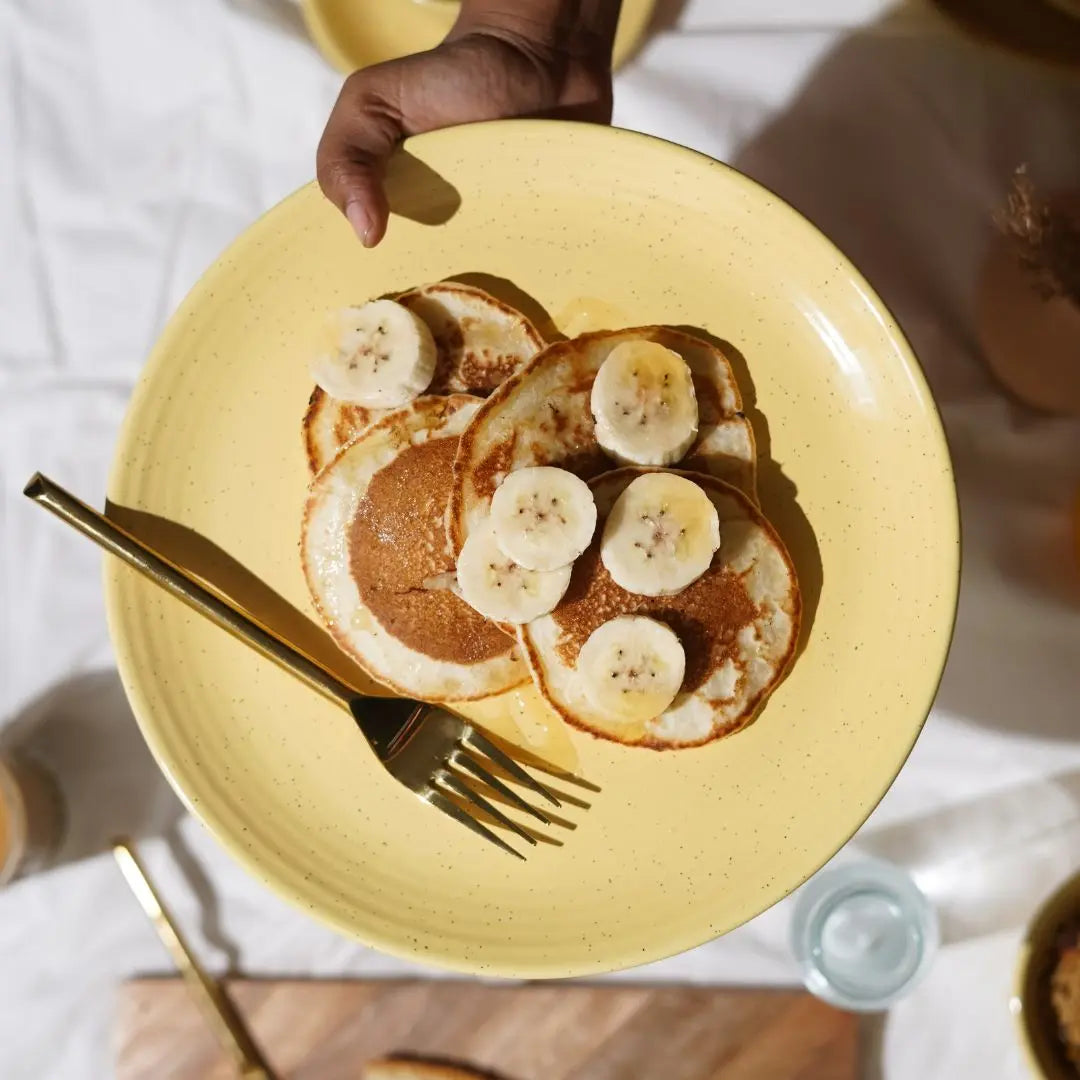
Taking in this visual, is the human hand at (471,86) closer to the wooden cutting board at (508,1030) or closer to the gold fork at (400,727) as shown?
the gold fork at (400,727)

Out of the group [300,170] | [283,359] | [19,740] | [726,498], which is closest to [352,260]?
[283,359]

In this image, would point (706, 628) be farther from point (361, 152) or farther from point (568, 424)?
point (361, 152)

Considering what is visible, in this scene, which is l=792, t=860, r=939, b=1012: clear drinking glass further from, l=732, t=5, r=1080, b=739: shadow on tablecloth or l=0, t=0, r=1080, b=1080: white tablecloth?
l=732, t=5, r=1080, b=739: shadow on tablecloth

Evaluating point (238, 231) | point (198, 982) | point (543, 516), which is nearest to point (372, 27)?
point (238, 231)

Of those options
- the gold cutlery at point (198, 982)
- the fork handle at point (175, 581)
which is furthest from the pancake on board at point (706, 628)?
the gold cutlery at point (198, 982)

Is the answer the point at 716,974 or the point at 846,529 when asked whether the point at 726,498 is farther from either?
the point at 716,974
